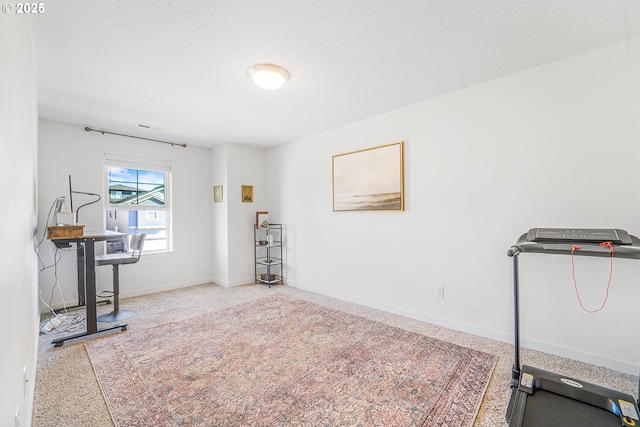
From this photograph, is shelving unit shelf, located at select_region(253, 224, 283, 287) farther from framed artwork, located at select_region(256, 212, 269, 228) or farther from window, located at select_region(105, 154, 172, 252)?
window, located at select_region(105, 154, 172, 252)

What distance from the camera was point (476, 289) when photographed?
2799 mm

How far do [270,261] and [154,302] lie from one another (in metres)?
1.77

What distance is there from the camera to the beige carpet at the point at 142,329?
1732mm

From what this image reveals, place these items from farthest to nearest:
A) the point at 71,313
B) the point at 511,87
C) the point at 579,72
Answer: the point at 71,313 < the point at 511,87 < the point at 579,72

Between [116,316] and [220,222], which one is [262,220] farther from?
[116,316]

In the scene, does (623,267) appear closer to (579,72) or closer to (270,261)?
(579,72)

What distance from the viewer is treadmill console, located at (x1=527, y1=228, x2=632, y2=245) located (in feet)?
5.58

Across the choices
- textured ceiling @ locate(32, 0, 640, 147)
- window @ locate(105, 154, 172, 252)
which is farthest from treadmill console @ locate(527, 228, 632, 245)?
Answer: window @ locate(105, 154, 172, 252)

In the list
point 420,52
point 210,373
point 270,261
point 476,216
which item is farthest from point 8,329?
point 270,261

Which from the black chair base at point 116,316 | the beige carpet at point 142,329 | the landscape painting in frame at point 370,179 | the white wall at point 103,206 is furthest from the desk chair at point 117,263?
the landscape painting in frame at point 370,179

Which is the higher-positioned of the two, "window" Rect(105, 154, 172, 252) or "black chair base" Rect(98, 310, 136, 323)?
"window" Rect(105, 154, 172, 252)

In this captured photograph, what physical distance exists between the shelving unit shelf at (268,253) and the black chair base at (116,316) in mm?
1902

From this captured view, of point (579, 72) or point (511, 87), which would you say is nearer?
point (579, 72)

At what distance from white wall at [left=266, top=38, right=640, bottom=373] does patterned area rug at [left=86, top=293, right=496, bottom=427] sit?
0.57 metres
